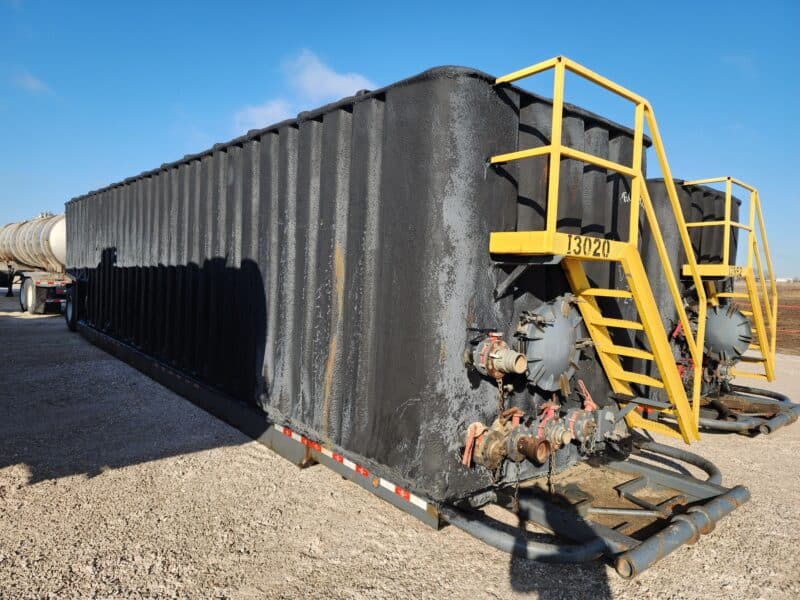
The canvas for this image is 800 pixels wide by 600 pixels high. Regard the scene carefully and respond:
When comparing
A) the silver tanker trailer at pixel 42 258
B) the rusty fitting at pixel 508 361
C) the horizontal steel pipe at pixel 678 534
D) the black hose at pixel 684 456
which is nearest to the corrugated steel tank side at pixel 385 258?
the rusty fitting at pixel 508 361

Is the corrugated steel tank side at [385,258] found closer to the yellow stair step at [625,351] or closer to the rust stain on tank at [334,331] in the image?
the rust stain on tank at [334,331]

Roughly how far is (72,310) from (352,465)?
11911 millimetres

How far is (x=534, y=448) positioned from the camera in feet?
11.7

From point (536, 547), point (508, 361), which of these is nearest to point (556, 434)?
point (508, 361)

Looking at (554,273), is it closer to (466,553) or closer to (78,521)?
(466,553)

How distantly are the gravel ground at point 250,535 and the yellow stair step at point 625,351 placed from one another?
144 cm

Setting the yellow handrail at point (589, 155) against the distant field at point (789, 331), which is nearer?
the yellow handrail at point (589, 155)

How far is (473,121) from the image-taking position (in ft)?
11.9

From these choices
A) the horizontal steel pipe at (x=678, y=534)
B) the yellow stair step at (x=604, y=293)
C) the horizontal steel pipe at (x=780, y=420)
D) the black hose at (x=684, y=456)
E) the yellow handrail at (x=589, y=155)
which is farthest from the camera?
the horizontal steel pipe at (x=780, y=420)

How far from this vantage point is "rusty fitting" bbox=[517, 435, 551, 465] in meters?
3.56

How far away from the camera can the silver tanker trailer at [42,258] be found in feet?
54.0

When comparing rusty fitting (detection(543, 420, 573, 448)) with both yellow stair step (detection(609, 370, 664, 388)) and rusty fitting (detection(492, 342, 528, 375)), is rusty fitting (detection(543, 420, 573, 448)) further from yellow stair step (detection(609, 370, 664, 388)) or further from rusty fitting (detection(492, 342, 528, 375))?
yellow stair step (detection(609, 370, 664, 388))

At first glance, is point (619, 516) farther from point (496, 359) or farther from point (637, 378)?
point (496, 359)

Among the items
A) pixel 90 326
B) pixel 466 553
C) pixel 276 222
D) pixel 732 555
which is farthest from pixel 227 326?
pixel 90 326
